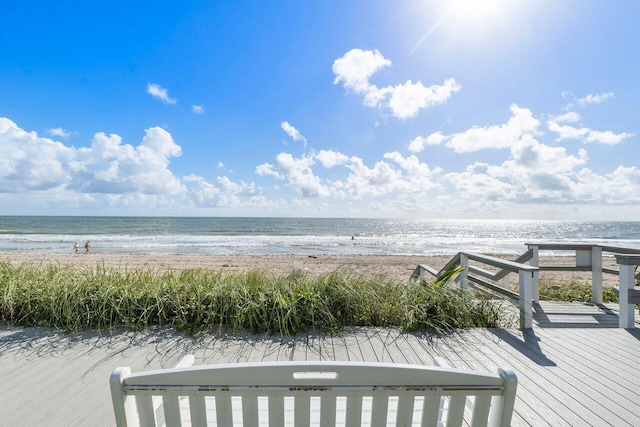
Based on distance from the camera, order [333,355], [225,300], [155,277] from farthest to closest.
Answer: [155,277], [225,300], [333,355]

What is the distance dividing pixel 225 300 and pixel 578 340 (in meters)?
4.08

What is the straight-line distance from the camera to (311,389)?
92cm

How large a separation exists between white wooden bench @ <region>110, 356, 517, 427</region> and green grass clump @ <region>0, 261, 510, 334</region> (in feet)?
6.92

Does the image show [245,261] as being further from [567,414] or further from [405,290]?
[567,414]

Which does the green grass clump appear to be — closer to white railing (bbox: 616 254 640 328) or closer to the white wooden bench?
white railing (bbox: 616 254 640 328)

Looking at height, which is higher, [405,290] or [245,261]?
[405,290]

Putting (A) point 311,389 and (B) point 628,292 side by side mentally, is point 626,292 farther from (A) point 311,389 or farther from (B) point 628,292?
(A) point 311,389

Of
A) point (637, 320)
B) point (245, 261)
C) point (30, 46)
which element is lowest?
point (245, 261)

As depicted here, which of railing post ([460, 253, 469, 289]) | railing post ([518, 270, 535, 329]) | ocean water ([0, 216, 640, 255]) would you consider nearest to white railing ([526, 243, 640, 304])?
railing post ([460, 253, 469, 289])

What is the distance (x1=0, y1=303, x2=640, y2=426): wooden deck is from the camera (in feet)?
6.32

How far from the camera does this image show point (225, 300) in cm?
325

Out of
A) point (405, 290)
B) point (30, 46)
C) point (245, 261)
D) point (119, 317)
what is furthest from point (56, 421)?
point (30, 46)

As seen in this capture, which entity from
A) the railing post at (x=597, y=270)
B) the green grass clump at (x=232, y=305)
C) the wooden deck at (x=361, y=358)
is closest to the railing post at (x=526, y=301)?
the wooden deck at (x=361, y=358)

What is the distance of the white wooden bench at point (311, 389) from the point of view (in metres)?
0.88
